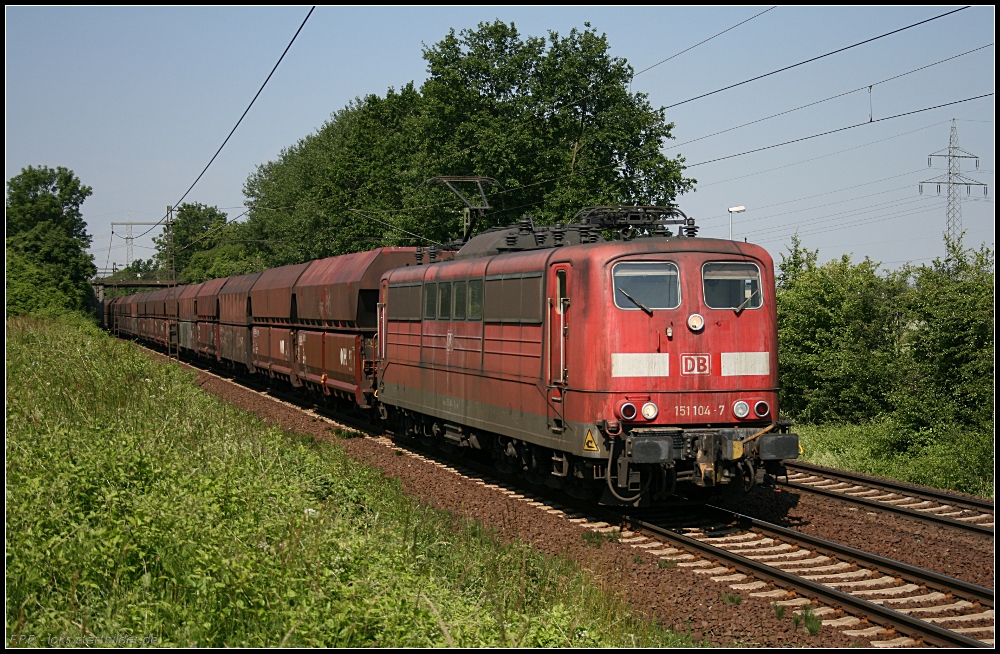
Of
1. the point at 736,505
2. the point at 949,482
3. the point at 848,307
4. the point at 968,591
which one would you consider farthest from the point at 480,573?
the point at 848,307

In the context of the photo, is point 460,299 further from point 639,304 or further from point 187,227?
point 187,227

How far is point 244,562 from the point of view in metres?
7.07

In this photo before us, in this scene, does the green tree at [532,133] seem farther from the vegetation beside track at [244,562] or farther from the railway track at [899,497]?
the vegetation beside track at [244,562]

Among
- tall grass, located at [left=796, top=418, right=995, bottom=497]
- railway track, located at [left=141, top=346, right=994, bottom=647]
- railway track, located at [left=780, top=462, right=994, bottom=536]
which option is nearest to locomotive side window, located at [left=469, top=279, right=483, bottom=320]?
railway track, located at [left=141, top=346, right=994, bottom=647]

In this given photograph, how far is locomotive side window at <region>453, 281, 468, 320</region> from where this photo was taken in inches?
591

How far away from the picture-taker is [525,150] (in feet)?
123

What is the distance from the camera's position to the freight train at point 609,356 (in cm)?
1125

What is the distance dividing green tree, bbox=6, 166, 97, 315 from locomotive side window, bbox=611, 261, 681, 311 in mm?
42661

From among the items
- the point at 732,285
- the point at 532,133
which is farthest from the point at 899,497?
the point at 532,133

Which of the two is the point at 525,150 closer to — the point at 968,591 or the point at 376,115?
the point at 376,115

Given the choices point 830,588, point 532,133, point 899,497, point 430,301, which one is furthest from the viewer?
point 532,133

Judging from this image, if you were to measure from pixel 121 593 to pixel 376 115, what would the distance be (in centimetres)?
5458

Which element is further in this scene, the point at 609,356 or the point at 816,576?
the point at 609,356

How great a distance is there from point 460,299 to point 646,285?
435cm
